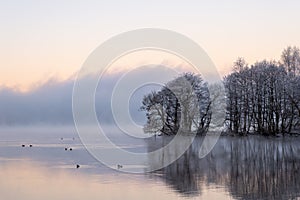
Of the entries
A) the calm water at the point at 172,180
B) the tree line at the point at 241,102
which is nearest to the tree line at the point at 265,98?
the tree line at the point at 241,102

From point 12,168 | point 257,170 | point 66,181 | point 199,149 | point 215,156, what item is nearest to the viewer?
point 66,181

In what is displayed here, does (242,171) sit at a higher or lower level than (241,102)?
lower

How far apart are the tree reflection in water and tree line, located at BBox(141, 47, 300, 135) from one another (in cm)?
1380

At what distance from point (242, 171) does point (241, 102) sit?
46248 millimetres

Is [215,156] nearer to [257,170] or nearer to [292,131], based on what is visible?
[257,170]

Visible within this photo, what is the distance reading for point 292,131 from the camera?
78.4 metres

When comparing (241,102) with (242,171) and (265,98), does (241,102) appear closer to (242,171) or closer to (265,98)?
(265,98)

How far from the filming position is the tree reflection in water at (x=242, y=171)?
1208 inches

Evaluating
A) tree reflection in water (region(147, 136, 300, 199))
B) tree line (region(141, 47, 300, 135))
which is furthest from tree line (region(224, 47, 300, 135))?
tree reflection in water (region(147, 136, 300, 199))

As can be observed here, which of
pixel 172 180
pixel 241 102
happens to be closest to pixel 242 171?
pixel 172 180

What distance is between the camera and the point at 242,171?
133ft

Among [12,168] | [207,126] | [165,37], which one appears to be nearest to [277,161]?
[165,37]

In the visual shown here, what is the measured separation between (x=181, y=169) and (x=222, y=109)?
41462mm

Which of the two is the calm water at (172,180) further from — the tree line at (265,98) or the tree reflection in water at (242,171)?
the tree line at (265,98)
